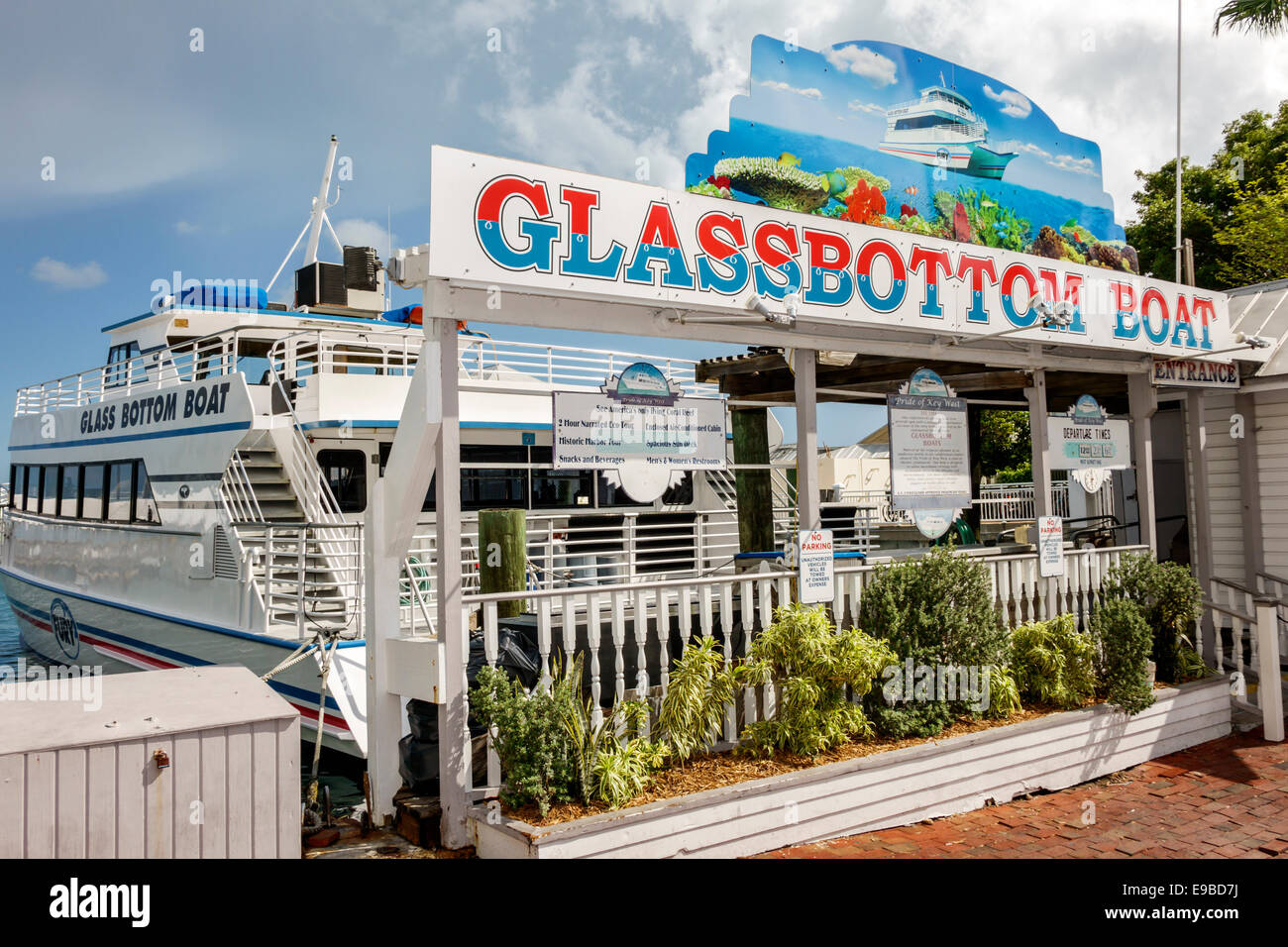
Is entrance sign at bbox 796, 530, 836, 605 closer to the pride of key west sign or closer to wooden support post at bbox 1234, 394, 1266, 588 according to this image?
the pride of key west sign

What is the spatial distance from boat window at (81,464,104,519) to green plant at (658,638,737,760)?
38.9ft

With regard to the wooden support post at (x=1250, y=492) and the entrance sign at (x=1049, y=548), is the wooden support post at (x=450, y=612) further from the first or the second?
the wooden support post at (x=1250, y=492)

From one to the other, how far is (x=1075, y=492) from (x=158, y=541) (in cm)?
1431

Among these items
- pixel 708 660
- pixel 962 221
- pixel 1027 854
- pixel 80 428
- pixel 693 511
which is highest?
pixel 962 221

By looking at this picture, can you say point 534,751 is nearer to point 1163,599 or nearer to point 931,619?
point 931,619

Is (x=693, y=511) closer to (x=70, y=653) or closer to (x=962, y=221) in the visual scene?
(x=962, y=221)

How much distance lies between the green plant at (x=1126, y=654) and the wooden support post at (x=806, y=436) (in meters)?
2.77

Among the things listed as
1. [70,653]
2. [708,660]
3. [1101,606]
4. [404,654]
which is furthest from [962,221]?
[70,653]

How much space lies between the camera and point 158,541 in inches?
485

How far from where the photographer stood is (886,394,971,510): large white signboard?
7.79 m

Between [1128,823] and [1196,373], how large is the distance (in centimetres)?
562

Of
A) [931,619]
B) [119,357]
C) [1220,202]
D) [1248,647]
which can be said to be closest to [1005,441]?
[1220,202]

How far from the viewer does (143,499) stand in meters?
13.1

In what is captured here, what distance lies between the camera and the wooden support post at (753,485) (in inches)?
379
